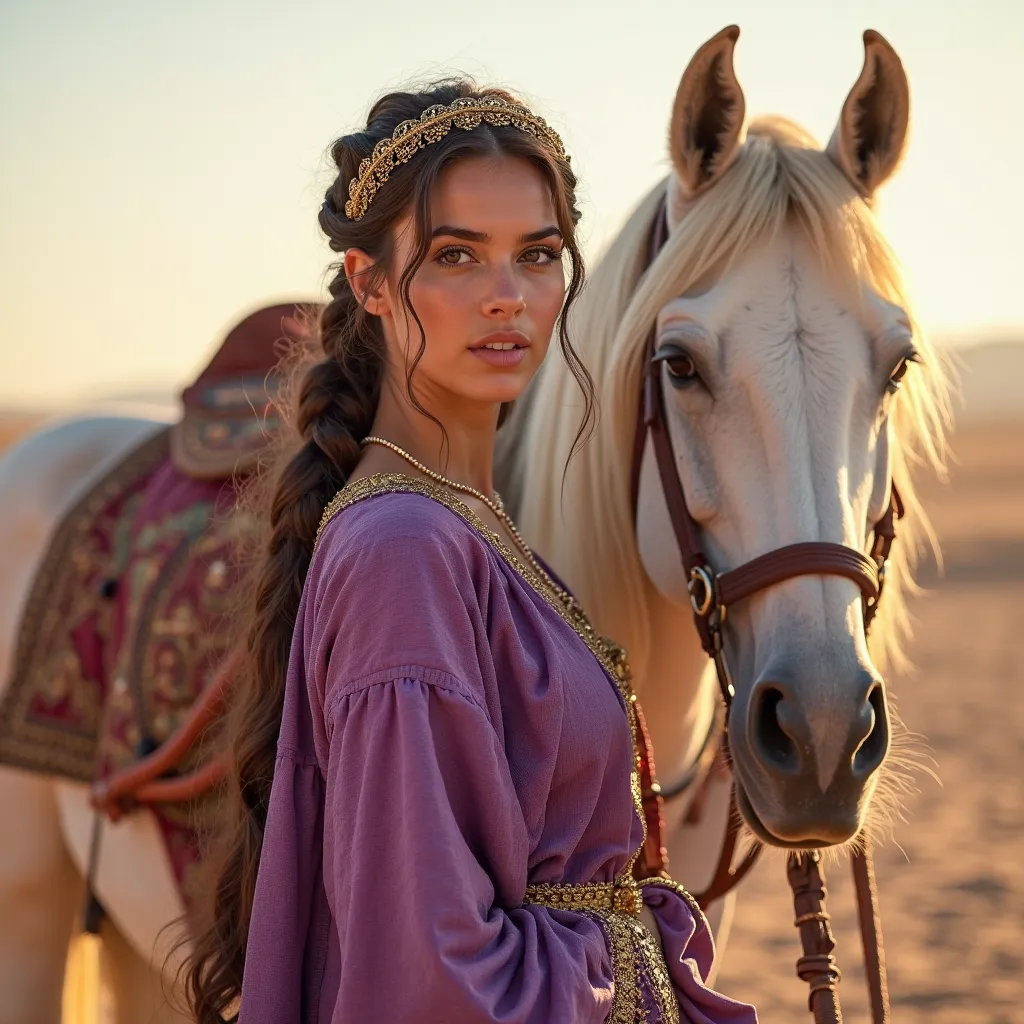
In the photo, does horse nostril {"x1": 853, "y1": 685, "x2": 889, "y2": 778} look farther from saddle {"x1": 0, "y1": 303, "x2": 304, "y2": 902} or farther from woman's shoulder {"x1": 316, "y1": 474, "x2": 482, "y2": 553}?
saddle {"x1": 0, "y1": 303, "x2": 304, "y2": 902}

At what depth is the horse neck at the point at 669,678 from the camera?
1.97 m

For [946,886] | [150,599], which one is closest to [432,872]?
[150,599]

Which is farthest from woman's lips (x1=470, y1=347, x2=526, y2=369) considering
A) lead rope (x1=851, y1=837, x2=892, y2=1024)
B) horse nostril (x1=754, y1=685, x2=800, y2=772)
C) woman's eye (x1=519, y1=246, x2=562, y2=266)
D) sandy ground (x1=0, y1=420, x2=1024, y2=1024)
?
sandy ground (x1=0, y1=420, x2=1024, y2=1024)

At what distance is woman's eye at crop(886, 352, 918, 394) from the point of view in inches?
66.2

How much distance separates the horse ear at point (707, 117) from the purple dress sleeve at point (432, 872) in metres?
1.04

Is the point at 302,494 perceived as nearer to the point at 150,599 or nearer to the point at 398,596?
the point at 398,596

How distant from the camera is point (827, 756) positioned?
55.4 inches

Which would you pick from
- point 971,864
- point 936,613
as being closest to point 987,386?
point 936,613

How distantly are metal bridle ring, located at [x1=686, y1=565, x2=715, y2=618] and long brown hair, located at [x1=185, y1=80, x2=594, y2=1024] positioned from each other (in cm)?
40

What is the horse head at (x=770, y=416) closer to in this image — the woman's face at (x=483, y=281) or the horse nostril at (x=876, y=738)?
the horse nostril at (x=876, y=738)

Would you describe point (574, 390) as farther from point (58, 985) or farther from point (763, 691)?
point (58, 985)

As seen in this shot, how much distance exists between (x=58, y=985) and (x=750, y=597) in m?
1.92

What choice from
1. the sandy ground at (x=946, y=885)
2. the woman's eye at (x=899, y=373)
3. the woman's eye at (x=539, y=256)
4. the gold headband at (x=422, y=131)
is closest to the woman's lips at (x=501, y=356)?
the woman's eye at (x=539, y=256)

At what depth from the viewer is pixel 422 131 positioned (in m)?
1.35
